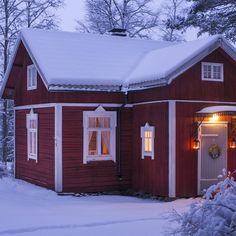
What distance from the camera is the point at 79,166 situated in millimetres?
17781

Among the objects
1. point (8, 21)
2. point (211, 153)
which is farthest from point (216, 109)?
point (8, 21)

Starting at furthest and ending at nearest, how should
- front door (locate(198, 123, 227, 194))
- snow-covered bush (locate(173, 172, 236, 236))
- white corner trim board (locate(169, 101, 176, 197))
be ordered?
front door (locate(198, 123, 227, 194)), white corner trim board (locate(169, 101, 176, 197)), snow-covered bush (locate(173, 172, 236, 236))

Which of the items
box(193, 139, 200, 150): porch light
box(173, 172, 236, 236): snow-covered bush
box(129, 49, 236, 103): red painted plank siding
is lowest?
box(173, 172, 236, 236): snow-covered bush

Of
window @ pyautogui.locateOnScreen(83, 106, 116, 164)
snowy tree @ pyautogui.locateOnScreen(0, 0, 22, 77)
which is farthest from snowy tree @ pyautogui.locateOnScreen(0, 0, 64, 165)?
window @ pyautogui.locateOnScreen(83, 106, 116, 164)

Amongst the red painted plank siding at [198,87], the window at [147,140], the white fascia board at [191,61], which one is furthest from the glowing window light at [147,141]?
the white fascia board at [191,61]

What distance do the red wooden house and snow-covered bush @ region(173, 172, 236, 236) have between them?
8442 millimetres

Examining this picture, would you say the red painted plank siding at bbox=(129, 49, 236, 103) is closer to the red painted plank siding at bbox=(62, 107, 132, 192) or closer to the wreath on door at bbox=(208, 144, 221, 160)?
the wreath on door at bbox=(208, 144, 221, 160)

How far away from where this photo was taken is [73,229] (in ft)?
36.3

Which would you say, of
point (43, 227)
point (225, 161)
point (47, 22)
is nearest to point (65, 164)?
point (225, 161)

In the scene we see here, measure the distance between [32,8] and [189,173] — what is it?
17.8 metres

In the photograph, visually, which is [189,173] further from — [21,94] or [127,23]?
[127,23]

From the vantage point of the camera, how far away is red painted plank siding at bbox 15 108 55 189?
710 inches

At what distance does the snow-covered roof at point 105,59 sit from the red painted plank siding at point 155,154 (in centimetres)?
94

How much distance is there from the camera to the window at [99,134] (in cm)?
1789
